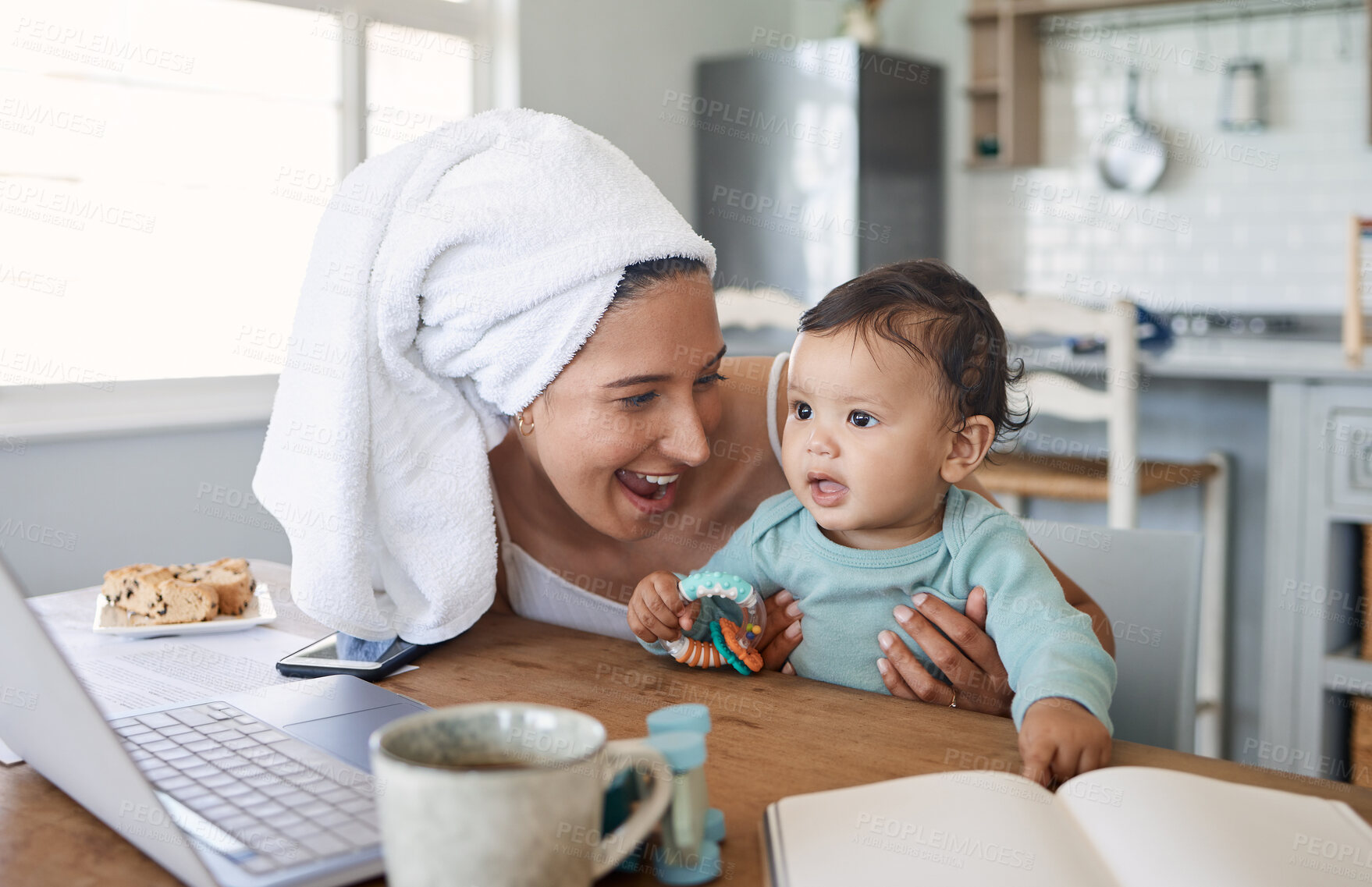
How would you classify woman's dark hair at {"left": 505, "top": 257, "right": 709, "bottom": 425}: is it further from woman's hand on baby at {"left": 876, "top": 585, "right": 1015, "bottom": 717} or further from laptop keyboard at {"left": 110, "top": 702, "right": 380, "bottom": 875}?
laptop keyboard at {"left": 110, "top": 702, "right": 380, "bottom": 875}

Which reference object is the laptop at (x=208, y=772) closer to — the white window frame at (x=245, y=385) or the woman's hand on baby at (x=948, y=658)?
the woman's hand on baby at (x=948, y=658)

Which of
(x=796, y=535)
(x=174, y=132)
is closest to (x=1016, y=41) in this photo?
(x=174, y=132)

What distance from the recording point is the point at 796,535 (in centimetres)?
104

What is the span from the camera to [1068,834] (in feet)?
1.88

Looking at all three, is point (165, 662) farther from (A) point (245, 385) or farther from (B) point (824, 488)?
Answer: (A) point (245, 385)

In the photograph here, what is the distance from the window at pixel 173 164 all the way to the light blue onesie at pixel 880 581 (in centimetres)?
149

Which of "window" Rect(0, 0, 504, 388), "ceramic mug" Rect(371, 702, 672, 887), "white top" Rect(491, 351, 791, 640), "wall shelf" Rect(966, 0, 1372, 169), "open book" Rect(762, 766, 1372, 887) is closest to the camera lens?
"ceramic mug" Rect(371, 702, 672, 887)

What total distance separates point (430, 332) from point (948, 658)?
553 millimetres

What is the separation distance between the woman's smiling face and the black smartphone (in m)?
0.23

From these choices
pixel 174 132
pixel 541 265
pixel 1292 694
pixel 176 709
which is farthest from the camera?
pixel 174 132

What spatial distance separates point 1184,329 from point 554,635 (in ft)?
11.3

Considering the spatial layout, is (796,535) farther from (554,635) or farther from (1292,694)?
(1292,694)

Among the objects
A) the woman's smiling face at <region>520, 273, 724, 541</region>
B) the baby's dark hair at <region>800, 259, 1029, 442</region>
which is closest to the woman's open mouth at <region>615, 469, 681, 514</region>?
the woman's smiling face at <region>520, 273, 724, 541</region>

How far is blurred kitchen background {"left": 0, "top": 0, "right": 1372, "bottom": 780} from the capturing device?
225 centimetres
